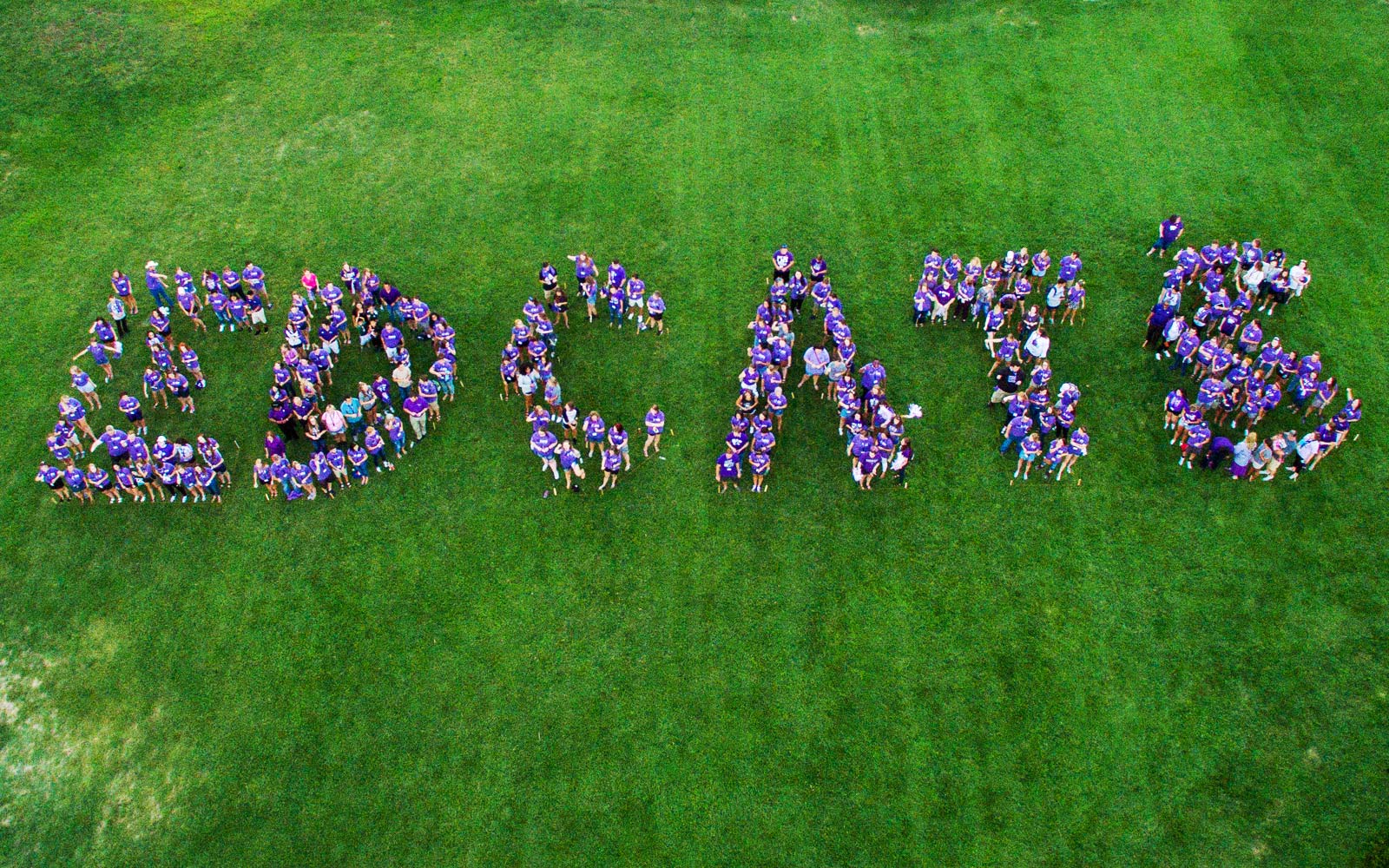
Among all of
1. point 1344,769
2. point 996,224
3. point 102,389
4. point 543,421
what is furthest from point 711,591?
point 102,389

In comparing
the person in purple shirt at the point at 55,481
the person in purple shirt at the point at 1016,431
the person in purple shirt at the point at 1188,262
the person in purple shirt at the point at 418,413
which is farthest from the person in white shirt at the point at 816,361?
the person in purple shirt at the point at 55,481

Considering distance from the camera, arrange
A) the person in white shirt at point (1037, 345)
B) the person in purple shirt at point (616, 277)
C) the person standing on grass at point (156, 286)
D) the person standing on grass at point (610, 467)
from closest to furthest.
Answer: the person standing on grass at point (610, 467), the person in white shirt at point (1037, 345), the person in purple shirt at point (616, 277), the person standing on grass at point (156, 286)

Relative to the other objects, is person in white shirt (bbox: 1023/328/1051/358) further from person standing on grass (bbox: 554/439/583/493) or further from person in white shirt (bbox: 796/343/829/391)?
person standing on grass (bbox: 554/439/583/493)

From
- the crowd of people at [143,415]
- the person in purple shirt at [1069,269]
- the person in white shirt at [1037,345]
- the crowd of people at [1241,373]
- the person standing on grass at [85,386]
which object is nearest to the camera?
the crowd of people at [1241,373]

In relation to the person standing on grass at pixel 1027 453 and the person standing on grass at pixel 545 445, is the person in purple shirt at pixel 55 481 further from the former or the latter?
the person standing on grass at pixel 1027 453

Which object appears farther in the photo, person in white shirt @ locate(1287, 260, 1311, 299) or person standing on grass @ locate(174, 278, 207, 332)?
person standing on grass @ locate(174, 278, 207, 332)

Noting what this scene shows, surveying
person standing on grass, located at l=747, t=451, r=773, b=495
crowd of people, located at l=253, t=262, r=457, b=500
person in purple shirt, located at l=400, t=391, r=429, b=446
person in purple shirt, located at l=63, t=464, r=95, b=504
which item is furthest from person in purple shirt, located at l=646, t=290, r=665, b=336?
person in purple shirt, located at l=63, t=464, r=95, b=504
